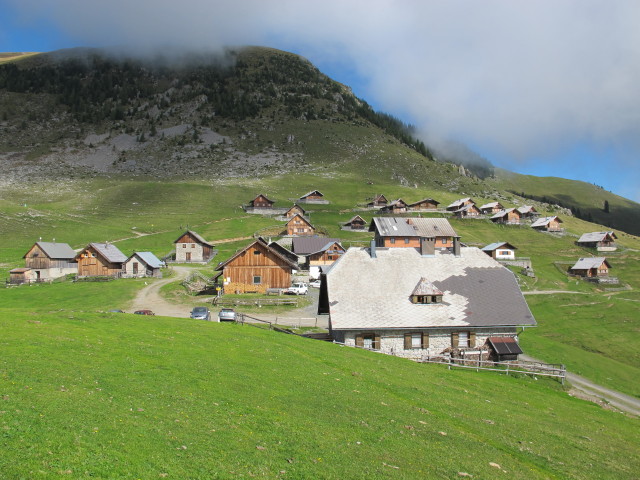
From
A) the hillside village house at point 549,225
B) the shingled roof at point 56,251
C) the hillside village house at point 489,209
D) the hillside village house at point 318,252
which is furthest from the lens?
the hillside village house at point 489,209

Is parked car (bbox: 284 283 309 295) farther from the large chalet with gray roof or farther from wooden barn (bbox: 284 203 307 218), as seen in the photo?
wooden barn (bbox: 284 203 307 218)

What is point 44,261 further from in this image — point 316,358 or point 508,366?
point 508,366

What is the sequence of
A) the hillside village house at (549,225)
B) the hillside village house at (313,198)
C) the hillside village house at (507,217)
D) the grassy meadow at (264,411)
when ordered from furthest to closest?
1. the hillside village house at (313,198)
2. the hillside village house at (507,217)
3. the hillside village house at (549,225)
4. the grassy meadow at (264,411)

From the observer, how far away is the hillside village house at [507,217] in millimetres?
133500

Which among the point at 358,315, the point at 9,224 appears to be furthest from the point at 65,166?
the point at 358,315

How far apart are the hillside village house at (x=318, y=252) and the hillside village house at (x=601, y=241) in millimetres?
69413

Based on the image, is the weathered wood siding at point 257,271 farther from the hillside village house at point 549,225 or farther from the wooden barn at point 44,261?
the hillside village house at point 549,225

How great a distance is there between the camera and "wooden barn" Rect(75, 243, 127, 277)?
250 feet

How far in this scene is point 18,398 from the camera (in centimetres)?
1251

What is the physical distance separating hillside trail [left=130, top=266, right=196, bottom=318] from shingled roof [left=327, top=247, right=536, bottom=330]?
63.3 feet

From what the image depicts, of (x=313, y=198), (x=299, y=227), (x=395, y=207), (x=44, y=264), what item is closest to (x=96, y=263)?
(x=44, y=264)

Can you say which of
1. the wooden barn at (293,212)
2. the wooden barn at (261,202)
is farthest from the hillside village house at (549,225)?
the wooden barn at (261,202)

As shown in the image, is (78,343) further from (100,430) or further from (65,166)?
(65,166)

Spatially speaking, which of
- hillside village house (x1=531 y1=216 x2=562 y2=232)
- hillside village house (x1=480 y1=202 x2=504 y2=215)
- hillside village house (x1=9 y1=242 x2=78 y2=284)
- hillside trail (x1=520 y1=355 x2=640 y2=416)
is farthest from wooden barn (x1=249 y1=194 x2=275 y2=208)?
hillside trail (x1=520 y1=355 x2=640 y2=416)
